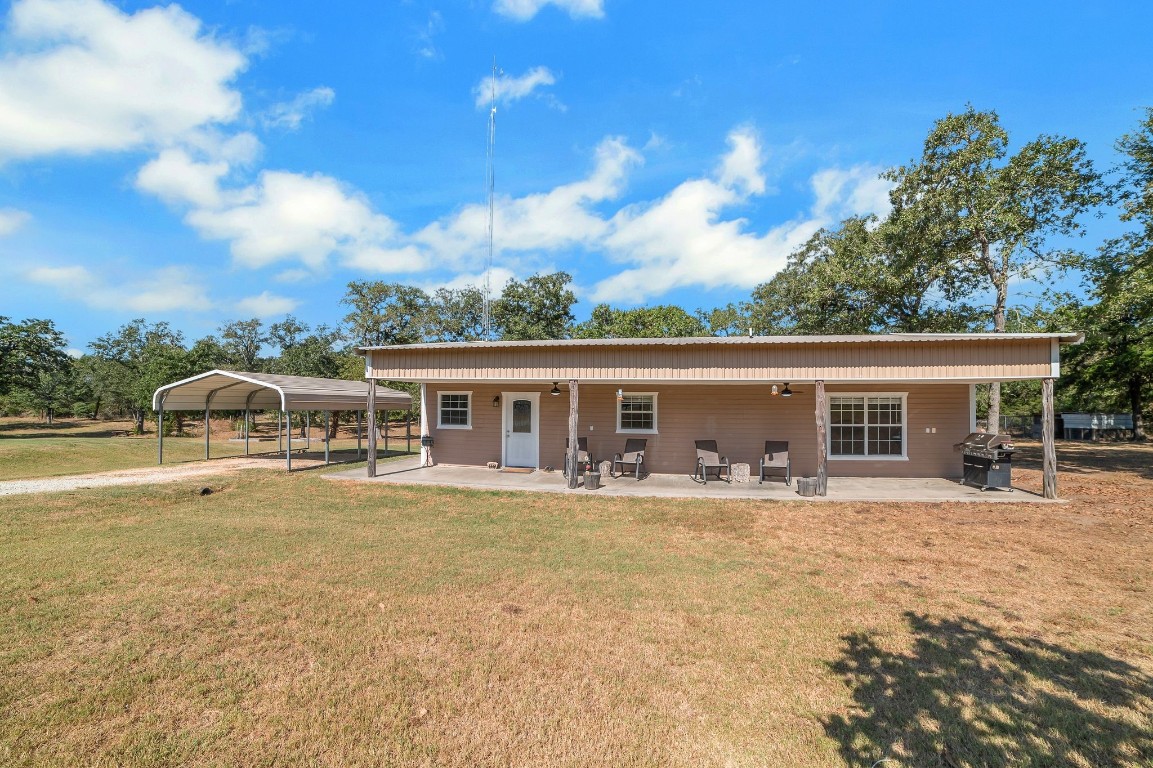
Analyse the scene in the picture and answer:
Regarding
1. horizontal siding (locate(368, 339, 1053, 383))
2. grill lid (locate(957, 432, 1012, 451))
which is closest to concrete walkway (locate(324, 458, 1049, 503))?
grill lid (locate(957, 432, 1012, 451))

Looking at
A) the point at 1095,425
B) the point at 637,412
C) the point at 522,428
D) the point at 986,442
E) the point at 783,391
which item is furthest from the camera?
the point at 1095,425

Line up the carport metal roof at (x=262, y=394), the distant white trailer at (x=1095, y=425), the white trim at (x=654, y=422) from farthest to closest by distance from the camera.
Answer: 1. the distant white trailer at (x=1095, y=425)
2. the carport metal roof at (x=262, y=394)
3. the white trim at (x=654, y=422)

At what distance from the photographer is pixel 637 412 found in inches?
487

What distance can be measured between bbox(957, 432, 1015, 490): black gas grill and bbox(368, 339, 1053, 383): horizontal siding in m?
1.45

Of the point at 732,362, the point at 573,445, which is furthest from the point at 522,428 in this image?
the point at 732,362

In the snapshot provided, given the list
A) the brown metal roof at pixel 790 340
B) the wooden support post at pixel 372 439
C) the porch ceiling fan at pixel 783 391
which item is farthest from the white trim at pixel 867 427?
the wooden support post at pixel 372 439

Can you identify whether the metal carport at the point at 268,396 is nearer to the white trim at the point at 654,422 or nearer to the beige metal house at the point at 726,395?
the beige metal house at the point at 726,395

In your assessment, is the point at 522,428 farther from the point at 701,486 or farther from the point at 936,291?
the point at 936,291

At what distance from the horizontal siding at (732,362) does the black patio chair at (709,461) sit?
72.1 inches

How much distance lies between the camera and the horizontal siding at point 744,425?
37.8 feet

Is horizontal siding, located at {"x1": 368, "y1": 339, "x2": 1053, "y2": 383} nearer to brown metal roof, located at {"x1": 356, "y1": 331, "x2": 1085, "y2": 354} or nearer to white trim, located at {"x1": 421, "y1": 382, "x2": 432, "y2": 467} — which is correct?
brown metal roof, located at {"x1": 356, "y1": 331, "x2": 1085, "y2": 354}

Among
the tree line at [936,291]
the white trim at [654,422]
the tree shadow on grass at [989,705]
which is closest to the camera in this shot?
the tree shadow on grass at [989,705]

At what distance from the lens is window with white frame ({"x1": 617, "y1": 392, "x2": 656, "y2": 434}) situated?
12.3 metres

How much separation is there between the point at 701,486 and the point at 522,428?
Answer: 4.89 metres
